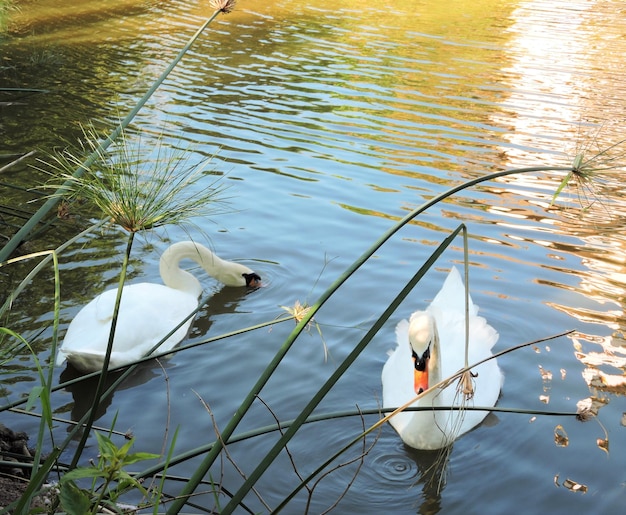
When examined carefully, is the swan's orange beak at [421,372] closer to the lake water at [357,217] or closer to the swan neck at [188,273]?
the lake water at [357,217]

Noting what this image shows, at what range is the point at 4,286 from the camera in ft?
19.3

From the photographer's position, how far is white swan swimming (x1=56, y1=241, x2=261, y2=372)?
507cm

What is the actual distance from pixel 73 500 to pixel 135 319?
351cm

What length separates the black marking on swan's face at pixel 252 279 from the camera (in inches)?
261

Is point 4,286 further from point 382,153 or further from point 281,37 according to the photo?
point 281,37

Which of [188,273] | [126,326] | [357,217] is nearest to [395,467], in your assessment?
[126,326]

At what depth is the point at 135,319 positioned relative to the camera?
17.8 feet

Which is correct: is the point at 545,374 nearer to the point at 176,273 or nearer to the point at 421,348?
the point at 421,348

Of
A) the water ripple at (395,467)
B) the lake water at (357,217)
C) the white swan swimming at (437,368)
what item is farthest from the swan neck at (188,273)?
the water ripple at (395,467)

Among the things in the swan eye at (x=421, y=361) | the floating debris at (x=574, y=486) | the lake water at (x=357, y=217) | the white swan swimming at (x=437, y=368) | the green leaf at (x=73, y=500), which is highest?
the green leaf at (x=73, y=500)

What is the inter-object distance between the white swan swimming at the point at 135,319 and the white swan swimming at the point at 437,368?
1.40 m

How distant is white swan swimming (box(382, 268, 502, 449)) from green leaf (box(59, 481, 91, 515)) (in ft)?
7.90

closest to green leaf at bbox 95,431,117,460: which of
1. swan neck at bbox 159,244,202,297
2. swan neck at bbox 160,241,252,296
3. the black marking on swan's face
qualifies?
swan neck at bbox 160,241,252,296

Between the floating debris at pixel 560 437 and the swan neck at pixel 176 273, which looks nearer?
the floating debris at pixel 560 437
